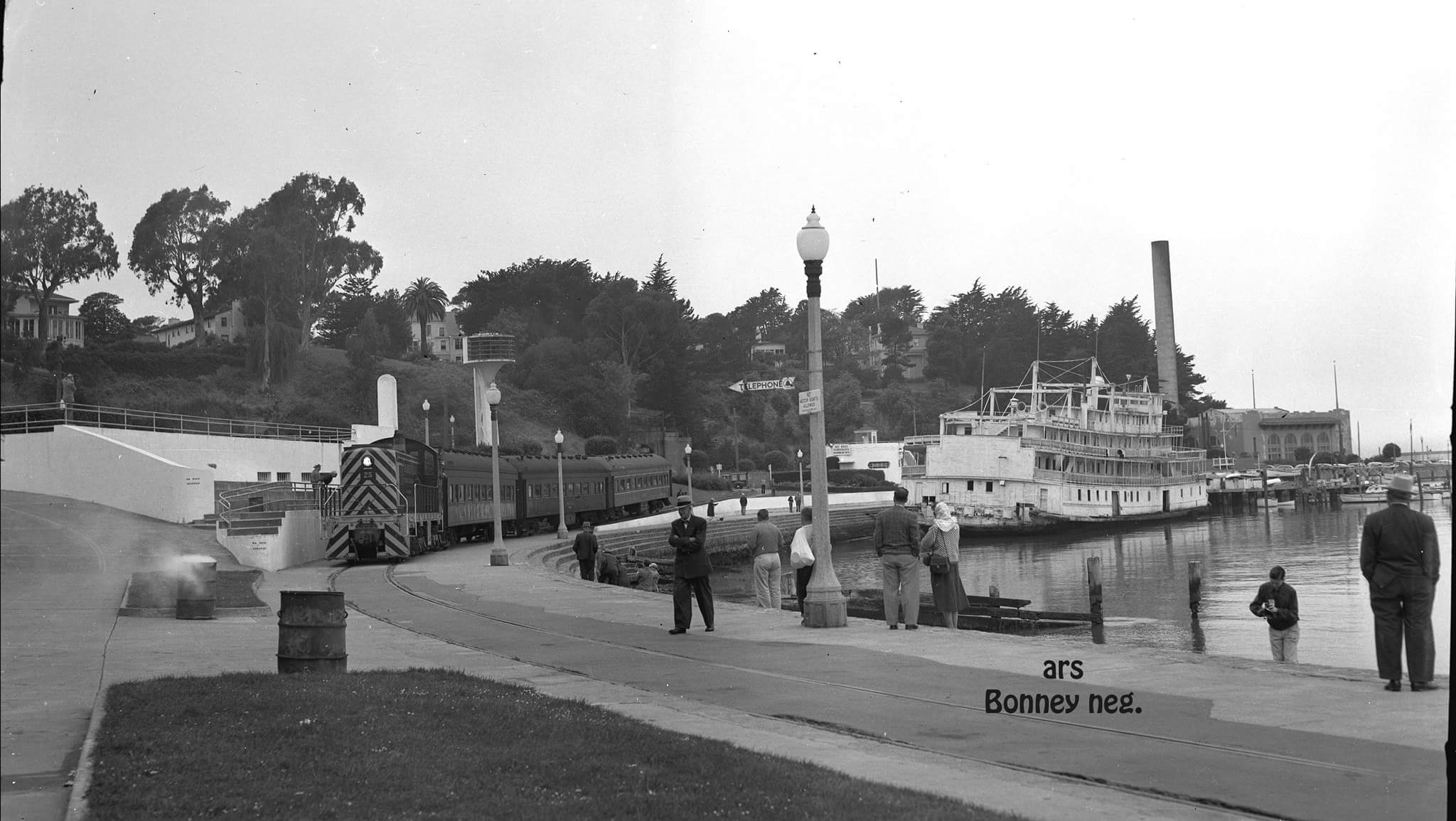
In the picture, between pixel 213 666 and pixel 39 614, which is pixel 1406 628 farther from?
pixel 39 614

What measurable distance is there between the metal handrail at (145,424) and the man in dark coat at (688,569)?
15.3 metres

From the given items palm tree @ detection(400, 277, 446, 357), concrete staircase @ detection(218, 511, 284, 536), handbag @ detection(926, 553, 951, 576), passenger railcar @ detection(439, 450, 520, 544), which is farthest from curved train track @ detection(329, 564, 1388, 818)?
palm tree @ detection(400, 277, 446, 357)

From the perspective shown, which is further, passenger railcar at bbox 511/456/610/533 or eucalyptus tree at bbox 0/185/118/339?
passenger railcar at bbox 511/456/610/533

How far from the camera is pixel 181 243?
1013 inches

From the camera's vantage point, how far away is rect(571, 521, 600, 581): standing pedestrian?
28562 mm

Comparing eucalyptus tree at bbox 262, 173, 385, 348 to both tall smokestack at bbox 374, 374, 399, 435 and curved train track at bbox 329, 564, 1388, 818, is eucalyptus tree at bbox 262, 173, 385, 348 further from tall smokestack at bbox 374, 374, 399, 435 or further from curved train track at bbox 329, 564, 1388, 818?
curved train track at bbox 329, 564, 1388, 818

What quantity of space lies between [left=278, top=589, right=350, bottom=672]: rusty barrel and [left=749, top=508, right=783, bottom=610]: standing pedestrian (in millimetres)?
10179

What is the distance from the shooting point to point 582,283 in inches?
3748

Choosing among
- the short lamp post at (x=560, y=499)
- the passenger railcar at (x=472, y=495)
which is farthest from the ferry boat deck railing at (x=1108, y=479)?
the passenger railcar at (x=472, y=495)

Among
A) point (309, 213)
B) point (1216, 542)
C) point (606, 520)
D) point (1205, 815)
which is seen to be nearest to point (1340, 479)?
point (1216, 542)

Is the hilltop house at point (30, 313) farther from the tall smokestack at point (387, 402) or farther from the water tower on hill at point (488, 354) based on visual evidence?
the water tower on hill at point (488, 354)

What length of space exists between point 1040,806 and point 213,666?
9.15m

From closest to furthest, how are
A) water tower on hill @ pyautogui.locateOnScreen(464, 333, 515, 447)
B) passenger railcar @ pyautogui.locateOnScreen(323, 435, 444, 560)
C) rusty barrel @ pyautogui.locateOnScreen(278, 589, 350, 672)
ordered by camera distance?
rusty barrel @ pyautogui.locateOnScreen(278, 589, 350, 672)
passenger railcar @ pyautogui.locateOnScreen(323, 435, 444, 560)
water tower on hill @ pyautogui.locateOnScreen(464, 333, 515, 447)

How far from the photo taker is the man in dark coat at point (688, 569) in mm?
15891
